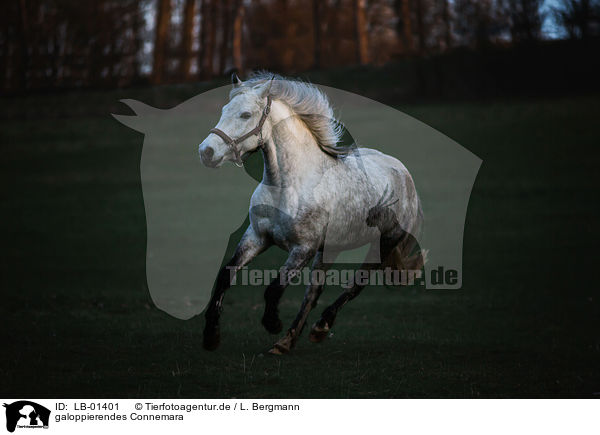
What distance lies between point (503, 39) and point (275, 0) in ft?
52.4

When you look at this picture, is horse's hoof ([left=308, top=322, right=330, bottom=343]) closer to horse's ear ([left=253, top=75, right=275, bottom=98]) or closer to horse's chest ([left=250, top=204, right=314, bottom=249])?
horse's chest ([left=250, top=204, right=314, bottom=249])

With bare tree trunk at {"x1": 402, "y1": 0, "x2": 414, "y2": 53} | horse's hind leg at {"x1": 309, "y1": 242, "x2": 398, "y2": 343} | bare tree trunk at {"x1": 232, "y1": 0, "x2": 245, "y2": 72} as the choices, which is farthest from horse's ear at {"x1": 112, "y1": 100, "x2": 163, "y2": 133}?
bare tree trunk at {"x1": 402, "y1": 0, "x2": 414, "y2": 53}

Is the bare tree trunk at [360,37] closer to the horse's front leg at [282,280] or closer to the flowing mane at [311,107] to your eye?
the flowing mane at [311,107]

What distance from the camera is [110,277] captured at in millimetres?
11453

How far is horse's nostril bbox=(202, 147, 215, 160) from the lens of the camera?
4.40 metres

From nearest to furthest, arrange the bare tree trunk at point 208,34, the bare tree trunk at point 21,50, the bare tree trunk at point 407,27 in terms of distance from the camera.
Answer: the bare tree trunk at point 21,50 → the bare tree trunk at point 407,27 → the bare tree trunk at point 208,34

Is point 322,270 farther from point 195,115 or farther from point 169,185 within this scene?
point 195,115

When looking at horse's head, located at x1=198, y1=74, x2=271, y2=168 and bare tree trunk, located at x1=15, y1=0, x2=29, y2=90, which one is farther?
bare tree trunk, located at x1=15, y1=0, x2=29, y2=90

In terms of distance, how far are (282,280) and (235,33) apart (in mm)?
19929

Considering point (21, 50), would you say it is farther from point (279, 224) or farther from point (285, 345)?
point (279, 224)

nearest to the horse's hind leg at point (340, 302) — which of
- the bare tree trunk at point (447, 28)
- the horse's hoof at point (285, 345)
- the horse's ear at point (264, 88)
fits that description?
the horse's hoof at point (285, 345)

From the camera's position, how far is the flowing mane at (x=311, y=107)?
4934 mm

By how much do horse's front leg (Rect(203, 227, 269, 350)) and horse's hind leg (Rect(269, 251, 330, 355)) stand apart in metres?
0.54
